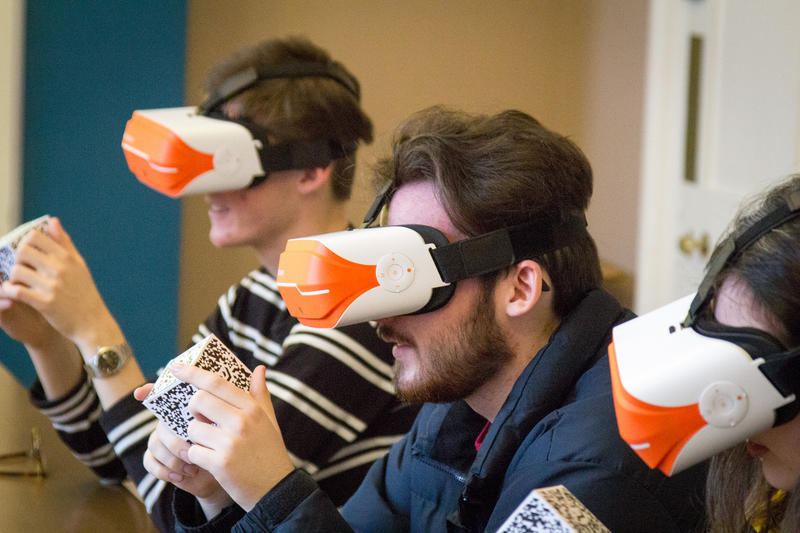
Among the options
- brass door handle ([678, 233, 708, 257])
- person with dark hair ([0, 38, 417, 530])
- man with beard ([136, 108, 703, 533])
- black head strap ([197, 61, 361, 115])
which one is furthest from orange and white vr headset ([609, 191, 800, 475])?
brass door handle ([678, 233, 708, 257])

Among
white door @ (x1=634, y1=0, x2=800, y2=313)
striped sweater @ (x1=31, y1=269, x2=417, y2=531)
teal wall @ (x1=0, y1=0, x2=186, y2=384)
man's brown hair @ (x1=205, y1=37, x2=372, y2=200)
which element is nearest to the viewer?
striped sweater @ (x1=31, y1=269, x2=417, y2=531)

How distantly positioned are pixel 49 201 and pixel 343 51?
4.15 ft

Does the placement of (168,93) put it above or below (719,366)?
above

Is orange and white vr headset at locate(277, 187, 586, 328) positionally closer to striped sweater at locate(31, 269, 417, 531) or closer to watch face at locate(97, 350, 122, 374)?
striped sweater at locate(31, 269, 417, 531)

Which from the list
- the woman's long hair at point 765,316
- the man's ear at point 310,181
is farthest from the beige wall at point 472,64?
the woman's long hair at point 765,316

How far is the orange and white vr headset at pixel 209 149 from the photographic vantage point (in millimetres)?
1779

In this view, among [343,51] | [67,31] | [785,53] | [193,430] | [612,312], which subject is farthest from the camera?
[343,51]

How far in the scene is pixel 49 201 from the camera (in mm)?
3381

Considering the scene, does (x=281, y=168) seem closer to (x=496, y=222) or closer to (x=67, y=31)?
(x=496, y=222)

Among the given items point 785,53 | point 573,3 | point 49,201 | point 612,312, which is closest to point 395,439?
point 612,312

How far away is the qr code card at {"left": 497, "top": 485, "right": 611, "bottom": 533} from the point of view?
2.58 ft

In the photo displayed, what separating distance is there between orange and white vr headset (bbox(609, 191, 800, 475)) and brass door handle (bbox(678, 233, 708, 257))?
2690 mm

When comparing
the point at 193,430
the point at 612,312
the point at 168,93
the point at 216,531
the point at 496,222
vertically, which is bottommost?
the point at 216,531

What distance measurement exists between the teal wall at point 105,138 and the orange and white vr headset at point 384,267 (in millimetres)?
2441
